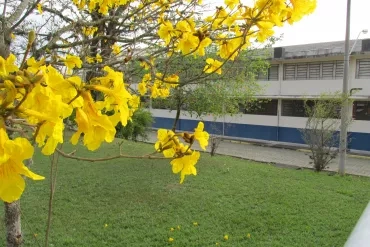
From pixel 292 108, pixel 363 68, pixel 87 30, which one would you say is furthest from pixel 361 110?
pixel 87 30

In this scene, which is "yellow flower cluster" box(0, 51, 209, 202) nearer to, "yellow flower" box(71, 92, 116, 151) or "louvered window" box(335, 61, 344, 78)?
"yellow flower" box(71, 92, 116, 151)

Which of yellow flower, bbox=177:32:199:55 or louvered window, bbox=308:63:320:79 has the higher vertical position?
louvered window, bbox=308:63:320:79

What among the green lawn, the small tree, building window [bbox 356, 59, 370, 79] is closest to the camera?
the green lawn

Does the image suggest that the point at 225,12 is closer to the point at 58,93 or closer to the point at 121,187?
the point at 58,93

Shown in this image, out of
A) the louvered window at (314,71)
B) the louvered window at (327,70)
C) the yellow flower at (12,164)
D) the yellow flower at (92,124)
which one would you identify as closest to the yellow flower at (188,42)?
the yellow flower at (92,124)

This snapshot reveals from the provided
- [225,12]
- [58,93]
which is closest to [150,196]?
[225,12]

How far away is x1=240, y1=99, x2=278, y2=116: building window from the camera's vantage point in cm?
1792

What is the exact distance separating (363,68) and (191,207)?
40.1 ft

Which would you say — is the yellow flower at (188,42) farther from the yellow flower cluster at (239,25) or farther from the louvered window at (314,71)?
the louvered window at (314,71)

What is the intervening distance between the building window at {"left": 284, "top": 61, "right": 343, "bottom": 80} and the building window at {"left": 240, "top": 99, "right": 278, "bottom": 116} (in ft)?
5.00

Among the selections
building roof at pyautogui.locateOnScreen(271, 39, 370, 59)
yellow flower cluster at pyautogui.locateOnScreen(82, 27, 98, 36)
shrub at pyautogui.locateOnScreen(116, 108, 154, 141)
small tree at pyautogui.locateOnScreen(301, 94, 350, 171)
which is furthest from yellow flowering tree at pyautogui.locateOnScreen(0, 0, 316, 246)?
building roof at pyautogui.locateOnScreen(271, 39, 370, 59)

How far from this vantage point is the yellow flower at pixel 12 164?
52cm

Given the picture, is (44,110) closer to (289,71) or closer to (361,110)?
(361,110)

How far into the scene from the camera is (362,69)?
14734mm
